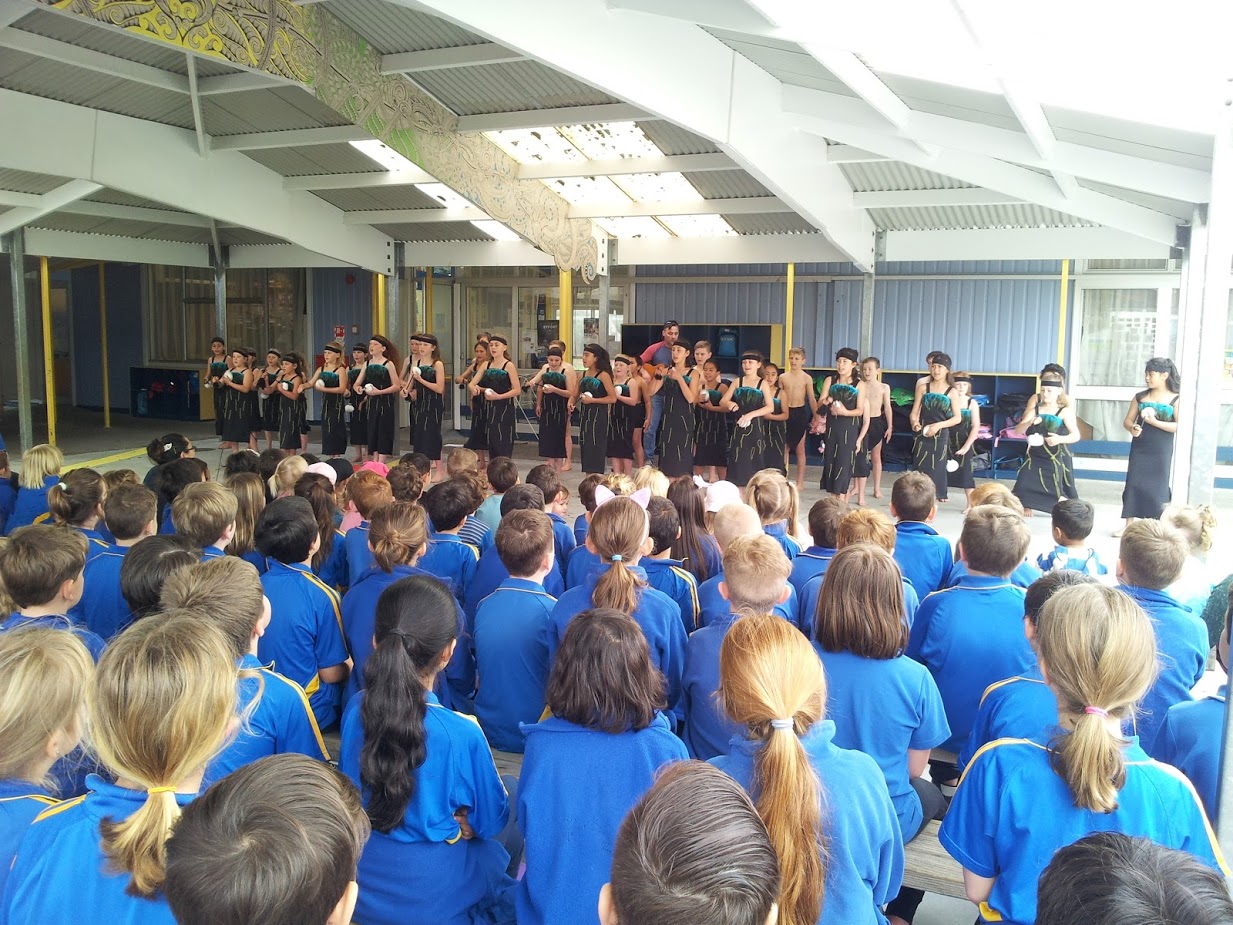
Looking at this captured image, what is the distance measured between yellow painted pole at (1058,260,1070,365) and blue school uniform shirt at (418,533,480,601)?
9728 mm

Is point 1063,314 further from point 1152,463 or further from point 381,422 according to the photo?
point 381,422

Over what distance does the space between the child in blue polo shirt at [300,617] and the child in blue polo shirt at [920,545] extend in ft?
7.45

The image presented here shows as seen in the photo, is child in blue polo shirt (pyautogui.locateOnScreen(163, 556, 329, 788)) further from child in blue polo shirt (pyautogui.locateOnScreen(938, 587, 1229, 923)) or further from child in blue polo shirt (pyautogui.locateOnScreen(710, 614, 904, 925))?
child in blue polo shirt (pyautogui.locateOnScreen(938, 587, 1229, 923))

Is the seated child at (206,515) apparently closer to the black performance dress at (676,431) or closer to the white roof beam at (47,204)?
the black performance dress at (676,431)

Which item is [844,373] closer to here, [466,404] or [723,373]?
[723,373]

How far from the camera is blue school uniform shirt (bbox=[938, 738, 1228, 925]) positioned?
1811 millimetres

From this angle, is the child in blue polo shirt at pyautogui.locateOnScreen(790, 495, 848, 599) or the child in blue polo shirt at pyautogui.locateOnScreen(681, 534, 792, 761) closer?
the child in blue polo shirt at pyautogui.locateOnScreen(681, 534, 792, 761)

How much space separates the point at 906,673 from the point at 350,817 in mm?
1584

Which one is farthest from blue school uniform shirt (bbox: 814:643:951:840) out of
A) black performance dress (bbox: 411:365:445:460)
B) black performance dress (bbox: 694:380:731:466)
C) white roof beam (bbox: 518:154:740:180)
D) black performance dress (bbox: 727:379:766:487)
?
black performance dress (bbox: 411:365:445:460)

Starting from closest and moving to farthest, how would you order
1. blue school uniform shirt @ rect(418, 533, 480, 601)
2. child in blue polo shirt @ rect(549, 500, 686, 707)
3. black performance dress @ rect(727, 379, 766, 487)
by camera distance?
child in blue polo shirt @ rect(549, 500, 686, 707), blue school uniform shirt @ rect(418, 533, 480, 601), black performance dress @ rect(727, 379, 766, 487)

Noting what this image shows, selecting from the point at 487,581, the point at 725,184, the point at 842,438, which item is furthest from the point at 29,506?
the point at 725,184

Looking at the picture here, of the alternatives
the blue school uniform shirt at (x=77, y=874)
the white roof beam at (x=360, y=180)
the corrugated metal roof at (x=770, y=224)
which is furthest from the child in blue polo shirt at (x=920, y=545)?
the white roof beam at (x=360, y=180)

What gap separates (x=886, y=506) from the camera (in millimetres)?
9312

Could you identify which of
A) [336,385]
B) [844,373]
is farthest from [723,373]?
[336,385]
